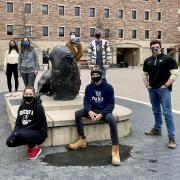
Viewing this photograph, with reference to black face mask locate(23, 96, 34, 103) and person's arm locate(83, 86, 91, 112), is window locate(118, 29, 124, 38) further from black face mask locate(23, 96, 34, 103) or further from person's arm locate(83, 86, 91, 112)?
black face mask locate(23, 96, 34, 103)

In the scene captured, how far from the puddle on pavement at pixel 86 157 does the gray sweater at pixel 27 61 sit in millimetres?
4262

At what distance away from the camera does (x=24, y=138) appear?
5359 millimetres

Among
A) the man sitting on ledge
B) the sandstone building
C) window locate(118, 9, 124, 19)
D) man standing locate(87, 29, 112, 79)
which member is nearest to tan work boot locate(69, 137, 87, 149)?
the man sitting on ledge

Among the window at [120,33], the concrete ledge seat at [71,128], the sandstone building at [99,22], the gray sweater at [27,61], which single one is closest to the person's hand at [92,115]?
the concrete ledge seat at [71,128]

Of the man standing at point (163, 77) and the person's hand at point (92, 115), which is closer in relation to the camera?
the person's hand at point (92, 115)

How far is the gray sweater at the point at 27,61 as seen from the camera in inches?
378

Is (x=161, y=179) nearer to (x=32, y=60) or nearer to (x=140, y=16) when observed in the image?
(x=32, y=60)

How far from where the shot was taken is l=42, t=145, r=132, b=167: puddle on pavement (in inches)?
206

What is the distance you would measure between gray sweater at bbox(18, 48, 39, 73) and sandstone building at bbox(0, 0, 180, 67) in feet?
136

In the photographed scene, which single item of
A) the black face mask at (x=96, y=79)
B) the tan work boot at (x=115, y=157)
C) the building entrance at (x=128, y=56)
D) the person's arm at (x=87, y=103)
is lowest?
the tan work boot at (x=115, y=157)

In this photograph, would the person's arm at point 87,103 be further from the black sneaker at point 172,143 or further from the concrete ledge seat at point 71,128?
the black sneaker at point 172,143

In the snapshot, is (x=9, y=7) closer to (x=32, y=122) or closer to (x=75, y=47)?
(x=75, y=47)

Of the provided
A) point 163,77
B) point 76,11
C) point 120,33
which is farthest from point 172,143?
point 120,33

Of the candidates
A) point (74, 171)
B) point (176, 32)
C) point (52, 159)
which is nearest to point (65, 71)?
point (52, 159)
